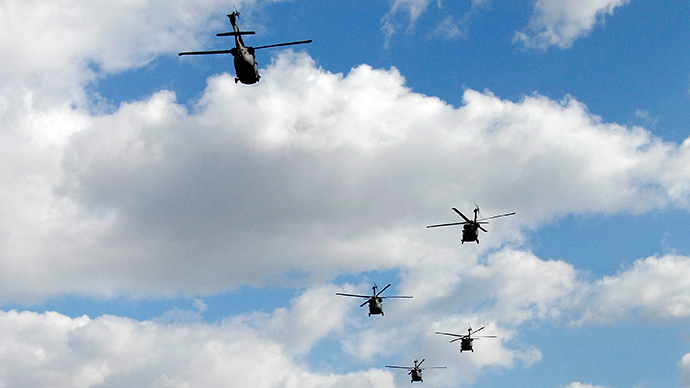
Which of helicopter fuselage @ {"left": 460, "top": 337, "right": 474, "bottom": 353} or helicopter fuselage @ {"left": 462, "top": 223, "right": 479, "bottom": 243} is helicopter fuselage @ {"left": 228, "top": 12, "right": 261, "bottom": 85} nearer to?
helicopter fuselage @ {"left": 462, "top": 223, "right": 479, "bottom": 243}

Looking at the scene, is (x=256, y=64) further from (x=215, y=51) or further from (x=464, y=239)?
(x=464, y=239)

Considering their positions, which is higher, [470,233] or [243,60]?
[470,233]

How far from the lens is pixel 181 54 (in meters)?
41.4

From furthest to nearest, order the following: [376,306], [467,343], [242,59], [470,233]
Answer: [467,343] → [376,306] → [470,233] → [242,59]

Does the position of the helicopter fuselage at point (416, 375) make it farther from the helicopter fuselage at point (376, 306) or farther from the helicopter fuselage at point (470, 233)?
the helicopter fuselage at point (470, 233)

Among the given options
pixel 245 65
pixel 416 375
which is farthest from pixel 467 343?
pixel 245 65

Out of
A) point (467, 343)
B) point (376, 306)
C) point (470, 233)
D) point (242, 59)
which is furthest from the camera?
point (467, 343)

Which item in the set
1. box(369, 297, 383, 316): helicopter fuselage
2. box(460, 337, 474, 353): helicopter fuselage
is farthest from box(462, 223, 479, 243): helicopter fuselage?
box(460, 337, 474, 353): helicopter fuselage

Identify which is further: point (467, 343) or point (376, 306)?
point (467, 343)

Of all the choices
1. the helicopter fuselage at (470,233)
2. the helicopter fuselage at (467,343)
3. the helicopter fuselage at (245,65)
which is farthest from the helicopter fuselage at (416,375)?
the helicopter fuselage at (245,65)

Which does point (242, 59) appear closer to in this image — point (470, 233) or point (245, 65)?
point (245, 65)

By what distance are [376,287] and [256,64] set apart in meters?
66.8

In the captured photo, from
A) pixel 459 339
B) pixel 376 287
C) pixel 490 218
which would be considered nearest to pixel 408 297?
pixel 376 287

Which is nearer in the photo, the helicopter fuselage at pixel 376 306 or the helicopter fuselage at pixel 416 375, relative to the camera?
the helicopter fuselage at pixel 376 306
